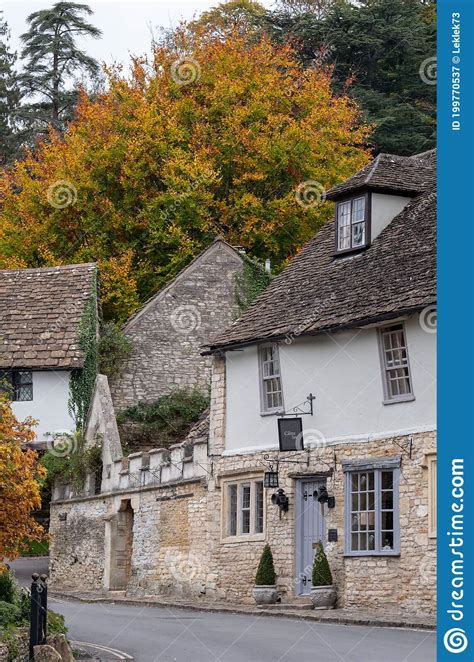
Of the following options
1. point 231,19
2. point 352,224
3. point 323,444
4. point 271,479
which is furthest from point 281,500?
point 231,19

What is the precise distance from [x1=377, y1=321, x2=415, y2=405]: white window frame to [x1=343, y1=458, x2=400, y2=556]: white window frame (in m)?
1.21

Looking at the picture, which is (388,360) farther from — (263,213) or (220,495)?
(263,213)

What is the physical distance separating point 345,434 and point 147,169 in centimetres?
2183

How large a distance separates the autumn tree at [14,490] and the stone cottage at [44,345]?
1730 cm

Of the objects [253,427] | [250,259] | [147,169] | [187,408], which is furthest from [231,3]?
[253,427]

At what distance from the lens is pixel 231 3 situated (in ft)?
217

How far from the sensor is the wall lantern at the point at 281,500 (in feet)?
91.6

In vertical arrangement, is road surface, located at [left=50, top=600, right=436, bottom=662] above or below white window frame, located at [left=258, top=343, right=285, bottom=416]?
below

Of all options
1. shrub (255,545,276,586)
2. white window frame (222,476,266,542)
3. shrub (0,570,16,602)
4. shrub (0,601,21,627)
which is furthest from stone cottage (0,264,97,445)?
shrub (0,601,21,627)

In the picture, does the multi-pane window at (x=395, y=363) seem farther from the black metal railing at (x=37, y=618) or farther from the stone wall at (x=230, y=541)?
the black metal railing at (x=37, y=618)

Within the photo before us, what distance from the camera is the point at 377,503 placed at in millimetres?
25891

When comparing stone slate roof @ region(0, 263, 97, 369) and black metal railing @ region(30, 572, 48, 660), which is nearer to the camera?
black metal railing @ region(30, 572, 48, 660)

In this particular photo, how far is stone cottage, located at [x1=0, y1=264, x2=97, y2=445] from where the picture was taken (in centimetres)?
3738

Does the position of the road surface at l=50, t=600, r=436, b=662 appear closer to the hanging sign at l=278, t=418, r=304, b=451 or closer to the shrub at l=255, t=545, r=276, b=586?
the shrub at l=255, t=545, r=276, b=586
